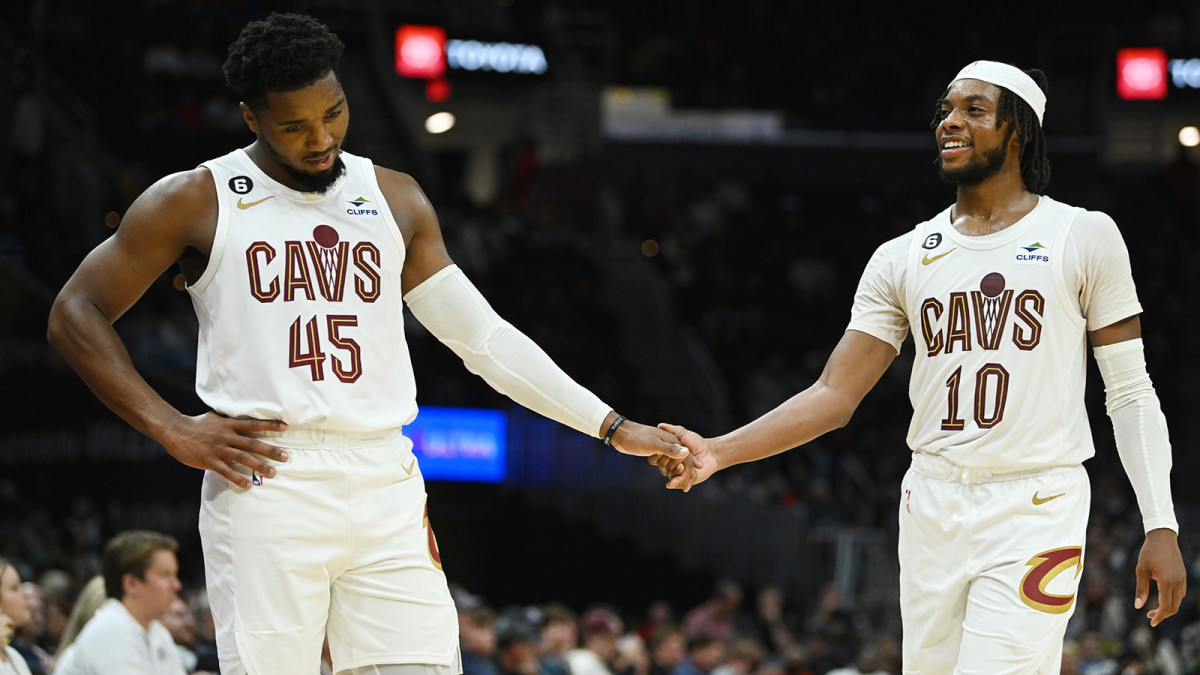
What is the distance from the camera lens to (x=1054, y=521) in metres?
4.91

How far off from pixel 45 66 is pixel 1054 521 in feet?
49.8

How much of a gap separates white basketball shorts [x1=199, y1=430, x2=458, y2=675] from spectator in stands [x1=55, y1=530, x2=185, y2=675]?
2.82 m

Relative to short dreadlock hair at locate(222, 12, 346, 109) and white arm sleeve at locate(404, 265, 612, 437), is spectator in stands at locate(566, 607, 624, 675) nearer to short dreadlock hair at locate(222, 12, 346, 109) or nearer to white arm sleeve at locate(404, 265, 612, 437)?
white arm sleeve at locate(404, 265, 612, 437)

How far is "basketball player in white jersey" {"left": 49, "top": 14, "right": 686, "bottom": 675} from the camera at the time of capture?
14.0 ft

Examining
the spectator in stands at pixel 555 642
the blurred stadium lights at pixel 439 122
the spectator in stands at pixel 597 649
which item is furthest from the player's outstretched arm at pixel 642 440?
the blurred stadium lights at pixel 439 122

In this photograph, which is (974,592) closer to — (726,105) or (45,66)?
(45,66)

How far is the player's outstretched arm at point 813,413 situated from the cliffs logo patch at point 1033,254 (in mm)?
700

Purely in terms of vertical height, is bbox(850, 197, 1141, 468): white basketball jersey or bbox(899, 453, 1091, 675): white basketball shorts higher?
bbox(850, 197, 1141, 468): white basketball jersey

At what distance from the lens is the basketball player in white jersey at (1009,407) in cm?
489

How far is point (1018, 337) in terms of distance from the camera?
198 inches

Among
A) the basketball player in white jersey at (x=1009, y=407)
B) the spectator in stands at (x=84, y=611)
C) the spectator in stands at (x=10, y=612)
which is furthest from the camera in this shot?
the spectator in stands at (x=84, y=611)

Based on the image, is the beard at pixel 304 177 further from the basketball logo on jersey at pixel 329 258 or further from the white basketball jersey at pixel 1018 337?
the white basketball jersey at pixel 1018 337

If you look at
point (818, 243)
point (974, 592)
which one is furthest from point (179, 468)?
point (818, 243)

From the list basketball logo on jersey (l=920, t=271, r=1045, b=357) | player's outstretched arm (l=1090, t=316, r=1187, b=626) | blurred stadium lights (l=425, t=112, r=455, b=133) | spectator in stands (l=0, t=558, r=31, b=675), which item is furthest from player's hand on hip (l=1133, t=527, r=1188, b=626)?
blurred stadium lights (l=425, t=112, r=455, b=133)
